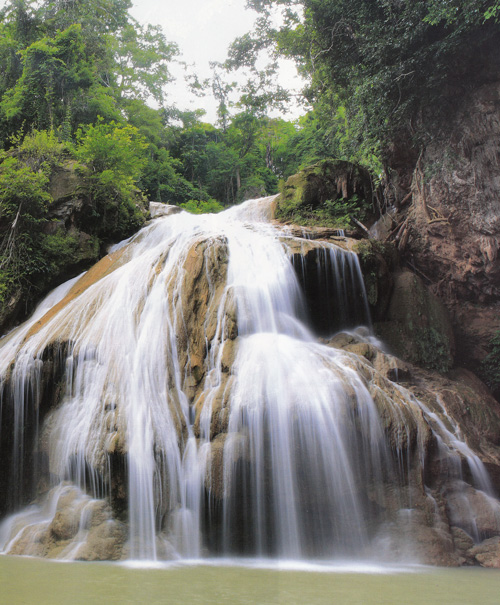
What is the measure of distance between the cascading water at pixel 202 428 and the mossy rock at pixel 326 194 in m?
4.73

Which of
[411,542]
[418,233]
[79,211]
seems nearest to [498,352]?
[418,233]

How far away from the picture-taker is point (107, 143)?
527 inches

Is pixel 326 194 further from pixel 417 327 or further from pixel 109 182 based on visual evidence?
pixel 109 182

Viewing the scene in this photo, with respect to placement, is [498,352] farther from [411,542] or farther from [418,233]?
[411,542]

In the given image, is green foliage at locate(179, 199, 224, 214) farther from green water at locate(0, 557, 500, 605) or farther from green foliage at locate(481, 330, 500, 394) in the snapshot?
green water at locate(0, 557, 500, 605)

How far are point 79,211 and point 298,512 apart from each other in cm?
1073

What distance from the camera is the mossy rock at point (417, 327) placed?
362 inches

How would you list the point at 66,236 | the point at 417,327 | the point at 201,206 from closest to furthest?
the point at 417,327, the point at 66,236, the point at 201,206

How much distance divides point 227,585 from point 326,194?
11.6m

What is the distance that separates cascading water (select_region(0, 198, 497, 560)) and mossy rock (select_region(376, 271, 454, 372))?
7.06ft

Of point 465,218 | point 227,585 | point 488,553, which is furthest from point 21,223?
point 488,553

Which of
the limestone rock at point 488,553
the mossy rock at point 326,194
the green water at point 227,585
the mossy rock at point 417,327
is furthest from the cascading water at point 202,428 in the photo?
the mossy rock at point 326,194

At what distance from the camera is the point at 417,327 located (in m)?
9.59

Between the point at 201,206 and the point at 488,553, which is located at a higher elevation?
the point at 201,206
